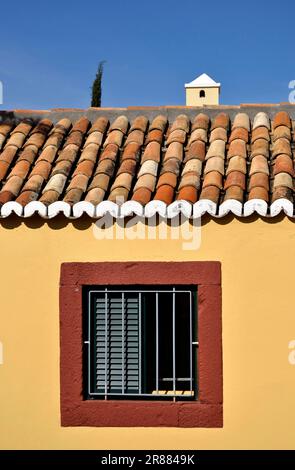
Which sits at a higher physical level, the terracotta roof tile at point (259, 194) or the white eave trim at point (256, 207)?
the terracotta roof tile at point (259, 194)

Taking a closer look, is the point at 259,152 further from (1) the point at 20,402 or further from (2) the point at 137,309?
(1) the point at 20,402

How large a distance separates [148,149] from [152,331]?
1807mm

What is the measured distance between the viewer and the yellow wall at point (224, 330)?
579 centimetres

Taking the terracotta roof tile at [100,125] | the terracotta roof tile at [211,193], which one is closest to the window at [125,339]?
the terracotta roof tile at [211,193]

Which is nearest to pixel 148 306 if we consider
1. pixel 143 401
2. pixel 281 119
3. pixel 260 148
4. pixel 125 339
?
pixel 125 339

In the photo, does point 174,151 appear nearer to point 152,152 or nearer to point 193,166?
point 152,152

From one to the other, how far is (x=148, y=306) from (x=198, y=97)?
85.3 feet

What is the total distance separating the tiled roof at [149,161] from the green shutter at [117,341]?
78 cm

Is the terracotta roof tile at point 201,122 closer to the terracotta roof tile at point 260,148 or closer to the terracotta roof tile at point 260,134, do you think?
Answer: the terracotta roof tile at point 260,134

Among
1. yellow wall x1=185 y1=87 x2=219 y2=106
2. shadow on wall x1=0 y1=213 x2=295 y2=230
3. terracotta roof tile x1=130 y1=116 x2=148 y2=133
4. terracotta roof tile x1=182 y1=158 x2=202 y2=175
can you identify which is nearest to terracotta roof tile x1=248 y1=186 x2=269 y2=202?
terracotta roof tile x1=182 y1=158 x2=202 y2=175

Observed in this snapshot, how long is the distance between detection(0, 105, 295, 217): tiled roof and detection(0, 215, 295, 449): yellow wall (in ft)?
0.70

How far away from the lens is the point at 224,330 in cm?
585

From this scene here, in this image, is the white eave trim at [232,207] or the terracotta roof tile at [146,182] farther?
the terracotta roof tile at [146,182]

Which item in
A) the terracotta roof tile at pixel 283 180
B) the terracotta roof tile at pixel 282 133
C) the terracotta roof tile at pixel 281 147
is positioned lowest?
the terracotta roof tile at pixel 283 180
